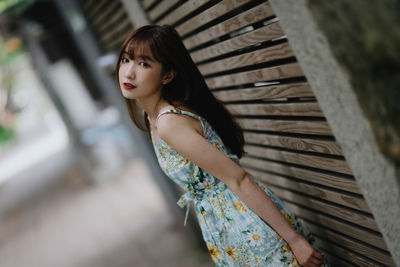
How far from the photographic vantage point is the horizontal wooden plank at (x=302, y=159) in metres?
1.71

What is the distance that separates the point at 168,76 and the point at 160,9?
3.78 ft

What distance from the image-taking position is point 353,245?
196 centimetres

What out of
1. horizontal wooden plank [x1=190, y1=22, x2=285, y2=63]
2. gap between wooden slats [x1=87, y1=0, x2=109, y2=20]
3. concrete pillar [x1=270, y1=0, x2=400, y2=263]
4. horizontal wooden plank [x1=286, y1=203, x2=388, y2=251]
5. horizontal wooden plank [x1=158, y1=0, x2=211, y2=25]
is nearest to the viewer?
concrete pillar [x1=270, y1=0, x2=400, y2=263]

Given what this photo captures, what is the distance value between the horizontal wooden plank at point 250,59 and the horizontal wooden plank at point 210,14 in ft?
0.85

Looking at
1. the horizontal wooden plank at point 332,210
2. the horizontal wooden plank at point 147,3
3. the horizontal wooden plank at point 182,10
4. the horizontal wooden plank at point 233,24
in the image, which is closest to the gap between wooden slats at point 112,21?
the horizontal wooden plank at point 147,3

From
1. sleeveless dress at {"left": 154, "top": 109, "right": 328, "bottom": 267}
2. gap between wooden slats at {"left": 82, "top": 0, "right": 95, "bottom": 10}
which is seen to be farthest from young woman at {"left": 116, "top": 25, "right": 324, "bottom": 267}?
gap between wooden slats at {"left": 82, "top": 0, "right": 95, "bottom": 10}


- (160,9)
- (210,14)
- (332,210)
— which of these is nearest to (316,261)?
(332,210)

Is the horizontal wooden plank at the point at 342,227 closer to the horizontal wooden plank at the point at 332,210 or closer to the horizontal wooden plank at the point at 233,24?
the horizontal wooden plank at the point at 332,210

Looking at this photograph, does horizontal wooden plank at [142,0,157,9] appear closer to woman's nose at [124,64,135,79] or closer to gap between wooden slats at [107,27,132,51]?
gap between wooden slats at [107,27,132,51]

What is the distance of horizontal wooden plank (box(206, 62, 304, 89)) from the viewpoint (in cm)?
165

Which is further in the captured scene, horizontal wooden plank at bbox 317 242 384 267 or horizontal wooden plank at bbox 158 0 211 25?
horizontal wooden plank at bbox 158 0 211 25

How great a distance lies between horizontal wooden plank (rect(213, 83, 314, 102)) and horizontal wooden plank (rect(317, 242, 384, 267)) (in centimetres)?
103

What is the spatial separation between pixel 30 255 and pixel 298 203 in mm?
5337

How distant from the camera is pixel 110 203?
22.8 feet
